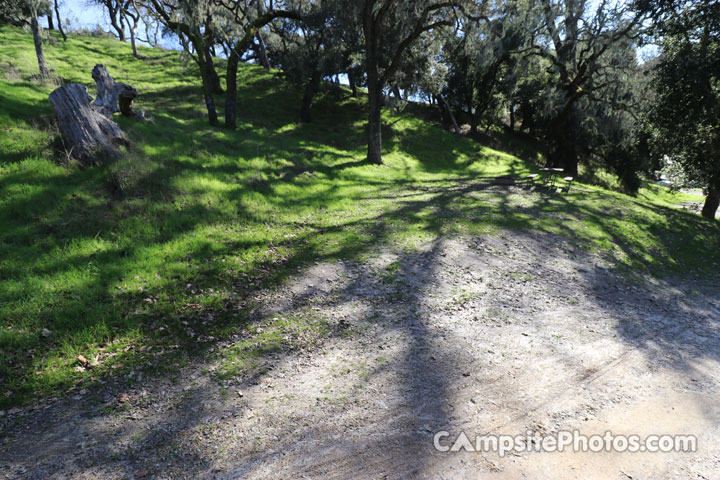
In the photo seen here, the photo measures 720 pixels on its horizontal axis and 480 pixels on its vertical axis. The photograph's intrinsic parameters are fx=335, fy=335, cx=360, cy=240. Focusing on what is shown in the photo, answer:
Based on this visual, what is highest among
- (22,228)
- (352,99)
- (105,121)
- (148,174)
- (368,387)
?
(352,99)

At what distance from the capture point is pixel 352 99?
105ft

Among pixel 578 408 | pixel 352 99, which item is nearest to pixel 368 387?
pixel 578 408

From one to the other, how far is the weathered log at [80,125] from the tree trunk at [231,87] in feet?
Result: 28.8

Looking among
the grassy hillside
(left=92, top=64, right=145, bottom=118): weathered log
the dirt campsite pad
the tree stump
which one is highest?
(left=92, top=64, right=145, bottom=118): weathered log

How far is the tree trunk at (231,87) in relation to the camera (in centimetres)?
1673

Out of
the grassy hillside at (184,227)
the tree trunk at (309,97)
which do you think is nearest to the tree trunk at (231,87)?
the grassy hillside at (184,227)

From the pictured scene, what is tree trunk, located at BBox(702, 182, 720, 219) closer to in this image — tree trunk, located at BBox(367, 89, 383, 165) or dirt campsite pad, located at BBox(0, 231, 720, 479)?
dirt campsite pad, located at BBox(0, 231, 720, 479)

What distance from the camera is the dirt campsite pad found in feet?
10.6

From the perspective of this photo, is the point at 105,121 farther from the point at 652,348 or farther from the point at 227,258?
the point at 652,348

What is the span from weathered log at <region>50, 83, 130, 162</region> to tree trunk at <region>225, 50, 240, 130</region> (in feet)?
28.8

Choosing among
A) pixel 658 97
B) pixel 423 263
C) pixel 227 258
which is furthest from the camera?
pixel 658 97

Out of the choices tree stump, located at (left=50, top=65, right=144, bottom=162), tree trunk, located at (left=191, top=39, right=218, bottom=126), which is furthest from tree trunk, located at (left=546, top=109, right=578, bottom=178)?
tree stump, located at (left=50, top=65, right=144, bottom=162)

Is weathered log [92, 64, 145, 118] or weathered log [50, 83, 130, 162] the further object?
weathered log [92, 64, 145, 118]

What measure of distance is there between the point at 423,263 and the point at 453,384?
12.2 feet
